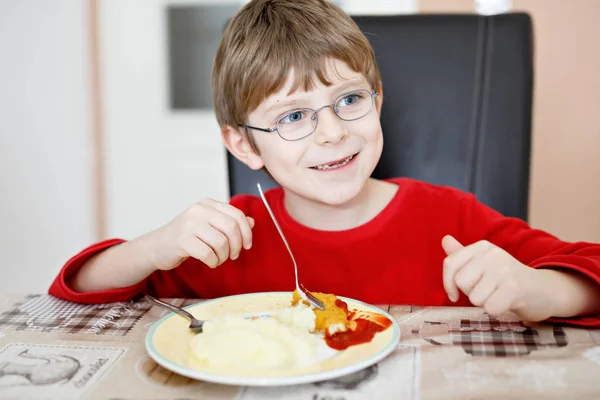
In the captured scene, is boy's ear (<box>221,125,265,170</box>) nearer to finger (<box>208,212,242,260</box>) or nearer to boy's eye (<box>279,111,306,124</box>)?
boy's eye (<box>279,111,306,124</box>)

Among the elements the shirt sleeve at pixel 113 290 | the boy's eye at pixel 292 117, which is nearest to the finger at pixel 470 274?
the boy's eye at pixel 292 117

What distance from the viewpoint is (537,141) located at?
2.46m

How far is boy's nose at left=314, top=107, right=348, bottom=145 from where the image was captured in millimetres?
1095

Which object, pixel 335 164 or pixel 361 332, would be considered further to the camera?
pixel 335 164

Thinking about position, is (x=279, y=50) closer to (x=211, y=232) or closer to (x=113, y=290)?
(x=211, y=232)

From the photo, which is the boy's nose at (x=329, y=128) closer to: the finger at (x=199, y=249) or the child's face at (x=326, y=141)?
the child's face at (x=326, y=141)

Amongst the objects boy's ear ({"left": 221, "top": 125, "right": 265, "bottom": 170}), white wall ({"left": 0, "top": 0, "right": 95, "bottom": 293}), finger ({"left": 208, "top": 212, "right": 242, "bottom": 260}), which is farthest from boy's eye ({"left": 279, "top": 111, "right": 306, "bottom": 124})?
white wall ({"left": 0, "top": 0, "right": 95, "bottom": 293})

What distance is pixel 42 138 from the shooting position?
2895 millimetres

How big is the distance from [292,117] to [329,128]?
0.09 m

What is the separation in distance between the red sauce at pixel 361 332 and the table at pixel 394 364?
1.4 inches

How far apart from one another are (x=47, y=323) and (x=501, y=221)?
83cm

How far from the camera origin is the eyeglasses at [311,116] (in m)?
1.13

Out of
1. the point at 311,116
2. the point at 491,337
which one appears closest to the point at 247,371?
the point at 491,337

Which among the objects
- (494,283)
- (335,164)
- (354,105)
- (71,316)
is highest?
(354,105)
